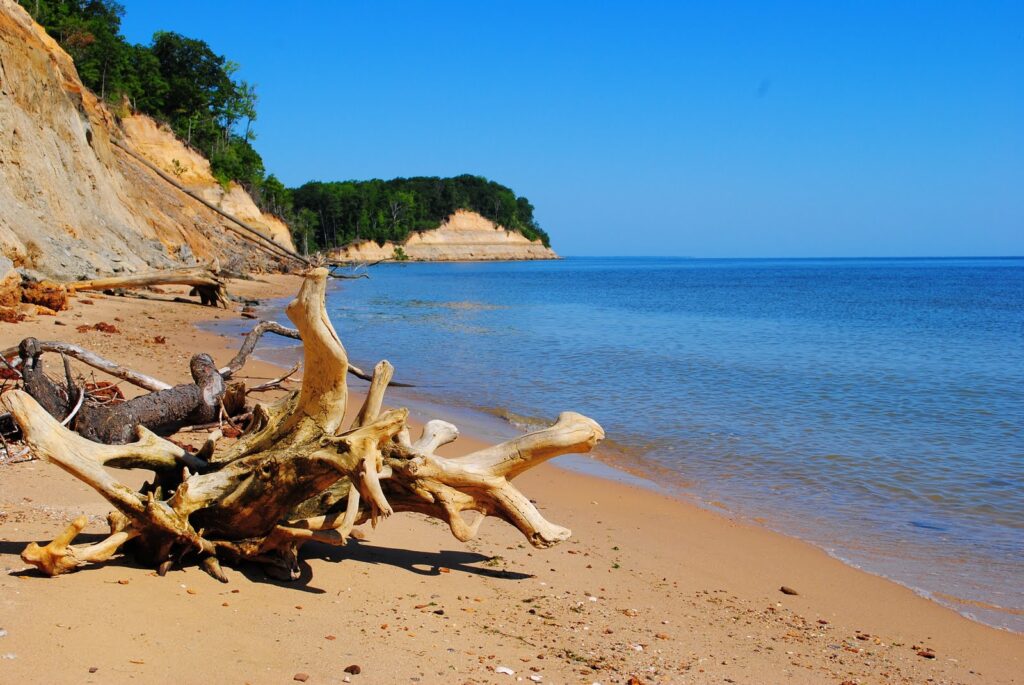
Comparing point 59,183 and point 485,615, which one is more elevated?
point 59,183

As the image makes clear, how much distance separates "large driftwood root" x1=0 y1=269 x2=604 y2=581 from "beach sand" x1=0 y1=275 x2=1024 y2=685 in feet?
0.55

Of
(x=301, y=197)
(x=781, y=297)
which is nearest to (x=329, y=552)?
(x=781, y=297)

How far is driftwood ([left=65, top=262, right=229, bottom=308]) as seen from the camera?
19.3m

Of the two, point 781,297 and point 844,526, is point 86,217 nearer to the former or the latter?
point 844,526

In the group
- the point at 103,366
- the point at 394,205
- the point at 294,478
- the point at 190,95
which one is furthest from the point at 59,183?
the point at 394,205

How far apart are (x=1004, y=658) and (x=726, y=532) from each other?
226cm

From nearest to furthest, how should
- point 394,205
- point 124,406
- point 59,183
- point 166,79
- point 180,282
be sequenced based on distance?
point 124,406
point 59,183
point 180,282
point 166,79
point 394,205

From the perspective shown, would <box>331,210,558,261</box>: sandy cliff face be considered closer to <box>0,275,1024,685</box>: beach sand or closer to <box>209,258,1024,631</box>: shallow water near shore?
<box>209,258,1024,631</box>: shallow water near shore

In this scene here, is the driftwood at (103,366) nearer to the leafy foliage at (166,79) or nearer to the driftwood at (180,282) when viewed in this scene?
the driftwood at (180,282)

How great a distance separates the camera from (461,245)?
130625mm

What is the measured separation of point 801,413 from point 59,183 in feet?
58.2

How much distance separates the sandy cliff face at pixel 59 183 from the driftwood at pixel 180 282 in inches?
17.5

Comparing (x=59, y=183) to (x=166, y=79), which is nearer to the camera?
(x=59, y=183)

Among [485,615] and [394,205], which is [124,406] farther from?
[394,205]
